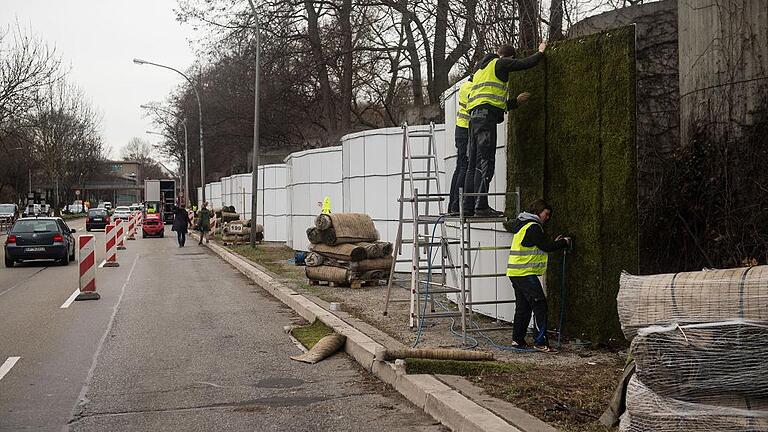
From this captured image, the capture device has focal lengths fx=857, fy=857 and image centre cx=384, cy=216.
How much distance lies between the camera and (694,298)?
4.86 meters

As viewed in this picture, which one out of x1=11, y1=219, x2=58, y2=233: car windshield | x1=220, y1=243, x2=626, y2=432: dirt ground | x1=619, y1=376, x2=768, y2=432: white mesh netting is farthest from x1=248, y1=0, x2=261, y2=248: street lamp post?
x1=619, y1=376, x2=768, y2=432: white mesh netting

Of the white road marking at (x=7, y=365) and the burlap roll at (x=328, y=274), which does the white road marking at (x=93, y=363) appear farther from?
the burlap roll at (x=328, y=274)

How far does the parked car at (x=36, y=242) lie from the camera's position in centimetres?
2547

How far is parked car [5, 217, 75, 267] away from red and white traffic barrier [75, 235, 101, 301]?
10.4 m

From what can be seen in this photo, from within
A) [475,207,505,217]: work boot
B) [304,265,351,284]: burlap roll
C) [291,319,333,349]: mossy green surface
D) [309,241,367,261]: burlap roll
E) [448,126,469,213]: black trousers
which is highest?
[448,126,469,213]: black trousers

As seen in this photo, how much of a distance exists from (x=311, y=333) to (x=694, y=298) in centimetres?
692

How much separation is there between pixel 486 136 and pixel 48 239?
2017 centimetres

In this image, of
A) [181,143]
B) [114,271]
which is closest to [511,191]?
[114,271]

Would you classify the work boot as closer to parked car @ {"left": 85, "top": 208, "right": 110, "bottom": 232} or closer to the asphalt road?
the asphalt road

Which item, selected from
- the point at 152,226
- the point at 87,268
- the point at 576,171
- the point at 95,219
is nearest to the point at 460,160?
the point at 576,171

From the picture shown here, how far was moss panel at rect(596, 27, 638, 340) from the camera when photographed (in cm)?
835

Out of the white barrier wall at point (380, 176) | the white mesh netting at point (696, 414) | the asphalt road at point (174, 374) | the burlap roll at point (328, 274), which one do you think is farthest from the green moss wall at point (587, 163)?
the white barrier wall at point (380, 176)

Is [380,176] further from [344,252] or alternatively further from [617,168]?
[617,168]

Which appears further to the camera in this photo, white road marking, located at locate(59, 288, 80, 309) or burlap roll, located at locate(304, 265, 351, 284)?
burlap roll, located at locate(304, 265, 351, 284)
